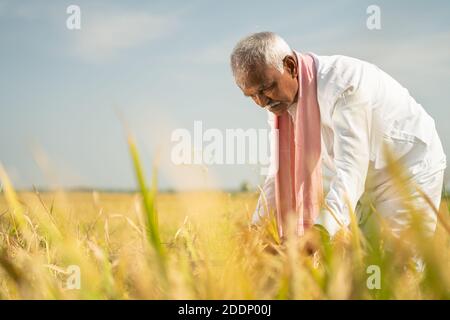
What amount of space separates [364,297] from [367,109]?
1.27m

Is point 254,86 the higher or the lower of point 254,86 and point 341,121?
the higher

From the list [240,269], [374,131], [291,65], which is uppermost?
[291,65]

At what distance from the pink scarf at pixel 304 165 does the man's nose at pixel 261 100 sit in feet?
0.60

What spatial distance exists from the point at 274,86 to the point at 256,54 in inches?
6.8

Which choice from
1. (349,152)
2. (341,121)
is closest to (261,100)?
(341,121)

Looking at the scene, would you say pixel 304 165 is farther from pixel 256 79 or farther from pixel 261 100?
pixel 256 79

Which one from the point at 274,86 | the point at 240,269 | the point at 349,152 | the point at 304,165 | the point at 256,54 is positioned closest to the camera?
the point at 240,269

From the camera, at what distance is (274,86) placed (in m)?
2.54

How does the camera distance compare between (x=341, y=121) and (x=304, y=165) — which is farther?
(x=304, y=165)

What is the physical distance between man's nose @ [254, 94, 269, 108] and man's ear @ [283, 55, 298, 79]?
0.16 m

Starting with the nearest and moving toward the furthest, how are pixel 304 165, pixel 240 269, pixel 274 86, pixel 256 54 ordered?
pixel 240 269 → pixel 256 54 → pixel 274 86 → pixel 304 165
